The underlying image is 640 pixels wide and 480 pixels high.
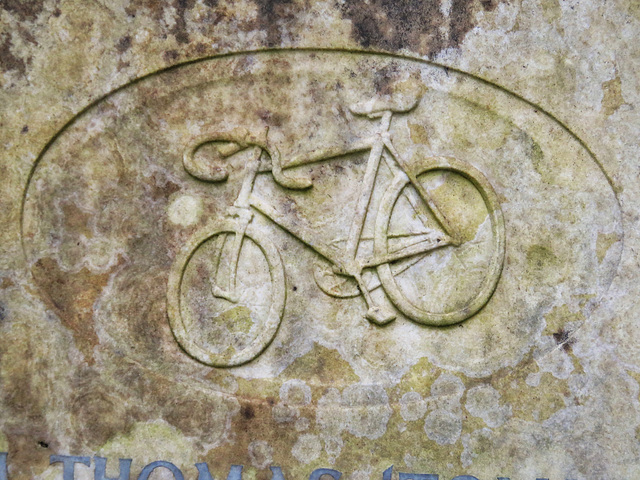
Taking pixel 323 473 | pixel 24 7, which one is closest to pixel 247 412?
pixel 323 473

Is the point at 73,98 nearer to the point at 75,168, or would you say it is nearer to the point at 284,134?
the point at 75,168

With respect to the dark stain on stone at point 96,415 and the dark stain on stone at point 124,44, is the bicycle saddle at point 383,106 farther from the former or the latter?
the dark stain on stone at point 96,415

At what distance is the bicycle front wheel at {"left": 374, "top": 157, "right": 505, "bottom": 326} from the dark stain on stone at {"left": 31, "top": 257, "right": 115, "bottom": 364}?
2.09m

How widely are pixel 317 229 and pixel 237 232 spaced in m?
0.60

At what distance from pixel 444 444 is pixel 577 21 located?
128 inches

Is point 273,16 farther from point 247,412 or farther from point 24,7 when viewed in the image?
point 247,412

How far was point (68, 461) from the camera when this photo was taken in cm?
441

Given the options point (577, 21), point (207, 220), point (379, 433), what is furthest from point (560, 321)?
point (207, 220)

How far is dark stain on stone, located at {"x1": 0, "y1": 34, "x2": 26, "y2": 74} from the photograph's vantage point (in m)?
4.50

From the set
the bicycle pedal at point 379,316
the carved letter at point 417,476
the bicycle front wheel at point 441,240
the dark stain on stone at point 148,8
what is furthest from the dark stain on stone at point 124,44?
the carved letter at point 417,476

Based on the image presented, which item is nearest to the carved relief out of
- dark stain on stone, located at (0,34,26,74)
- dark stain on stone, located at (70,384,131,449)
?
dark stain on stone, located at (70,384,131,449)

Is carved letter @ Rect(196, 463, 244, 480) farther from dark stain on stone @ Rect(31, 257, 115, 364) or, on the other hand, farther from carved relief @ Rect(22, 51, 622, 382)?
dark stain on stone @ Rect(31, 257, 115, 364)

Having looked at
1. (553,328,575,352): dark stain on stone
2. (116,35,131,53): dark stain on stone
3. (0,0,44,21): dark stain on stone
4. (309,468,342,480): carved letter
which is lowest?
(309,468,342,480): carved letter

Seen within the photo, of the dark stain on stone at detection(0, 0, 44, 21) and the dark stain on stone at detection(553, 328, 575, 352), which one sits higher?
the dark stain on stone at detection(0, 0, 44, 21)
